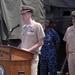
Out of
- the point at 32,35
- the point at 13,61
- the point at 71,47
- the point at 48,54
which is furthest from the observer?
the point at 48,54

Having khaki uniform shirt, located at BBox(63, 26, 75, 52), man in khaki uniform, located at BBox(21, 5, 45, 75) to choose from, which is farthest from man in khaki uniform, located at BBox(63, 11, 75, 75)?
man in khaki uniform, located at BBox(21, 5, 45, 75)

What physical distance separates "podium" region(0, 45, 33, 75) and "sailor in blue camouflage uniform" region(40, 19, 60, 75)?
9.28ft

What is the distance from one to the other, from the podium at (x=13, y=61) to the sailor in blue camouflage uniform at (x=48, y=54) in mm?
2829

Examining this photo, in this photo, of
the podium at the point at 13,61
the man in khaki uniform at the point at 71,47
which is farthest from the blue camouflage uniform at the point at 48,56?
the podium at the point at 13,61

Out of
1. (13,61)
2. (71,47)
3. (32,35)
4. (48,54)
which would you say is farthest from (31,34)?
(48,54)

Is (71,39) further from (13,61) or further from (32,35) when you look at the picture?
(13,61)

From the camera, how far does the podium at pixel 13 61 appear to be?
4.70 meters

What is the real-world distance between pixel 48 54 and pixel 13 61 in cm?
300

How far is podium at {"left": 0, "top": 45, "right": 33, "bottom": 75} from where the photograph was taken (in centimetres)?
470

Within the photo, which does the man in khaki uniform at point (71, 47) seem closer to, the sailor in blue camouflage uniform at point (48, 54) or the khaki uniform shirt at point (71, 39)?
the khaki uniform shirt at point (71, 39)

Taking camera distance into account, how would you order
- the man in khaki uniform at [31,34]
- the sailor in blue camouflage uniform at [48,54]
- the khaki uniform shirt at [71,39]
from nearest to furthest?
1. the man in khaki uniform at [31,34]
2. the khaki uniform shirt at [71,39]
3. the sailor in blue camouflage uniform at [48,54]

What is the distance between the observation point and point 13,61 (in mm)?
4711

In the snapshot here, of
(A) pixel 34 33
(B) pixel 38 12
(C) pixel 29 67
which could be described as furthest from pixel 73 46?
(B) pixel 38 12

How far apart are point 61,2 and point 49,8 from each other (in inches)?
14.8
